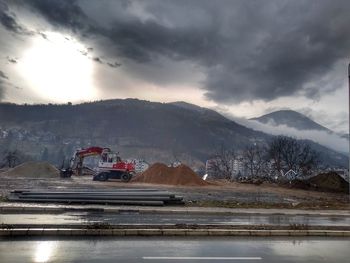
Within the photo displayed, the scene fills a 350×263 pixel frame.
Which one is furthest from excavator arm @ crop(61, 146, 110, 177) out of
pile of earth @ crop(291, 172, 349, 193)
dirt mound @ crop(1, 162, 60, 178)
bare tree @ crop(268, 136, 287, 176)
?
bare tree @ crop(268, 136, 287, 176)

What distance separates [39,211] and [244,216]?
10.1 meters

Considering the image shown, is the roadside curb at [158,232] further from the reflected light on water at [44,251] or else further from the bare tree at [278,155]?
the bare tree at [278,155]

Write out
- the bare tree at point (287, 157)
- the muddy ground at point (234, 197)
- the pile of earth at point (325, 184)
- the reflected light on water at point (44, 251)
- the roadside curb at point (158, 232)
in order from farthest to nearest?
1. the bare tree at point (287, 157)
2. the pile of earth at point (325, 184)
3. the muddy ground at point (234, 197)
4. the roadside curb at point (158, 232)
5. the reflected light on water at point (44, 251)

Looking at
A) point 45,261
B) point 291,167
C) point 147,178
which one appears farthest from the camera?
point 291,167

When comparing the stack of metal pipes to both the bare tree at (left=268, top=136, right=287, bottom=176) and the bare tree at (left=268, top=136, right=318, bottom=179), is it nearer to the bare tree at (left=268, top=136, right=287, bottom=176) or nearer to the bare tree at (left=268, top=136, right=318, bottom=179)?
the bare tree at (left=268, top=136, right=318, bottom=179)

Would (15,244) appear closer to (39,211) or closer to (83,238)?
(83,238)

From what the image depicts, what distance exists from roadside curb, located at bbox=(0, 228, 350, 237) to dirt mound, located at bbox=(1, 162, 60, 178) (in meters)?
59.6

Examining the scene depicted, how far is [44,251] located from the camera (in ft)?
36.8

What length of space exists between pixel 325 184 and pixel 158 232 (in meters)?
53.8

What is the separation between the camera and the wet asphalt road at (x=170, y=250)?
1077 cm

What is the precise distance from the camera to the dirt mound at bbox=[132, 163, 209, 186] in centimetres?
6025

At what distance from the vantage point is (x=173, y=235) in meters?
14.7

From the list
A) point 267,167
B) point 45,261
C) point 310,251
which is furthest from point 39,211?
point 267,167

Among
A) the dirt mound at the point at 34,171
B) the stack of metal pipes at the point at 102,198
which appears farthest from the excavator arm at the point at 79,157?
the stack of metal pipes at the point at 102,198
